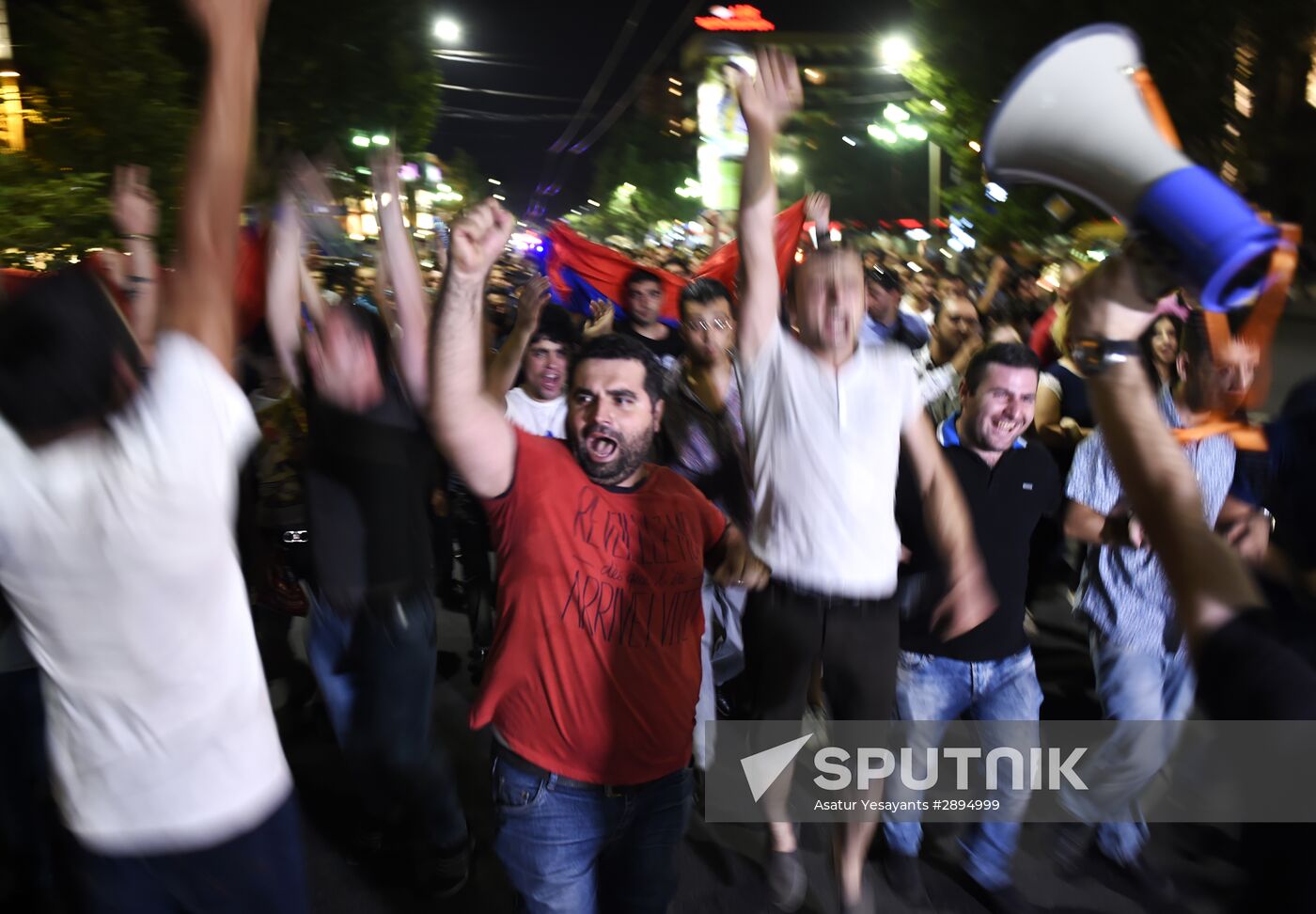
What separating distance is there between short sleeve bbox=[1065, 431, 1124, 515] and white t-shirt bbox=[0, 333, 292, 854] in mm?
3029

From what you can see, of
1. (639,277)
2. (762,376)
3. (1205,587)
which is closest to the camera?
(1205,587)

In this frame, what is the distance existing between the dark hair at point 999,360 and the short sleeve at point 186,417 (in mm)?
2674

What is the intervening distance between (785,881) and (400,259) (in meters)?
2.53

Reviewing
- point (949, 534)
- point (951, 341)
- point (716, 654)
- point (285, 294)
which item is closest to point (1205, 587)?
point (949, 534)

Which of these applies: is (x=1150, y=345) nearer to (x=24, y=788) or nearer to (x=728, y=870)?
(x=728, y=870)

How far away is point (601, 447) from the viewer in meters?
2.33

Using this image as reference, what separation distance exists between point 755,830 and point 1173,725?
5.58ft

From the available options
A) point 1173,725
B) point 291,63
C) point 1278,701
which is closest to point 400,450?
point 1278,701

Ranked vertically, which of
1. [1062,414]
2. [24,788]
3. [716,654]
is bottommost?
[716,654]

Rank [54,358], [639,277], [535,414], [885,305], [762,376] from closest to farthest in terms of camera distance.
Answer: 1. [54,358]
2. [762,376]
3. [535,414]
4. [639,277]
5. [885,305]

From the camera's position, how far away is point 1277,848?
118 cm

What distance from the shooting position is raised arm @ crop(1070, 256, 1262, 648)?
1350 millimetres

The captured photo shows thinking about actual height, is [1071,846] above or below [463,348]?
below

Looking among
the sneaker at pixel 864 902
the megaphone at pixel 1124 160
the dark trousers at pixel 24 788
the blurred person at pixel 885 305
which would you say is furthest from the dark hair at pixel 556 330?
the megaphone at pixel 1124 160
